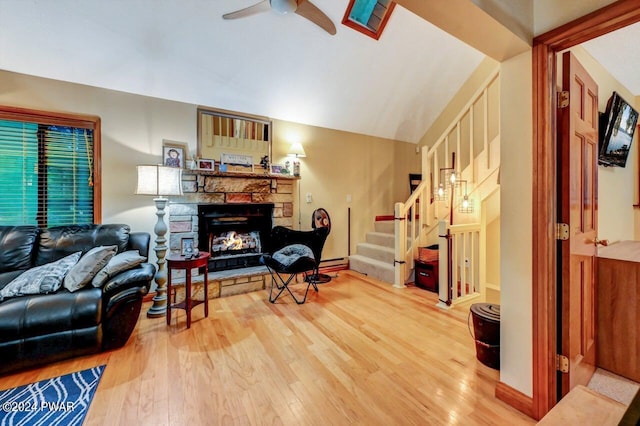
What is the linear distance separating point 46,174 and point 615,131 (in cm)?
537

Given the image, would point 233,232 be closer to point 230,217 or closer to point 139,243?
point 230,217

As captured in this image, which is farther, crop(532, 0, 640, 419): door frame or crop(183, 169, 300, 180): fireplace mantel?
crop(183, 169, 300, 180): fireplace mantel

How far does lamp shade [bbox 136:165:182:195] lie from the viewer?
2.47 m

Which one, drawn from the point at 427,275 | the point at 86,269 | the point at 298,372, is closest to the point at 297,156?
the point at 427,275

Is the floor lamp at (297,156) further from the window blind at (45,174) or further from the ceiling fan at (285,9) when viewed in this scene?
the window blind at (45,174)

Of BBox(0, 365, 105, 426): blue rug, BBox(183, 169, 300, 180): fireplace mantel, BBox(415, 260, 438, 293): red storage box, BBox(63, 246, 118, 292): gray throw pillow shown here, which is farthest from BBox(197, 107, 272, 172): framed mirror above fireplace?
BBox(415, 260, 438, 293): red storage box

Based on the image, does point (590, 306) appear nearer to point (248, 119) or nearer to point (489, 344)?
point (489, 344)

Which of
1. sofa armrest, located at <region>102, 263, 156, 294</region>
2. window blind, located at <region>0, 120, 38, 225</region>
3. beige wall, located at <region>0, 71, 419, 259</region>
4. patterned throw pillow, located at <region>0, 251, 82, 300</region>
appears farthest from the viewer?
beige wall, located at <region>0, 71, 419, 259</region>

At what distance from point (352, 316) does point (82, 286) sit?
2273mm

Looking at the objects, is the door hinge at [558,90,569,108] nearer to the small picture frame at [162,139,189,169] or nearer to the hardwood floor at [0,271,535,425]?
the hardwood floor at [0,271,535,425]

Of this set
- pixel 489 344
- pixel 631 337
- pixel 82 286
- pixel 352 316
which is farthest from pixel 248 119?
pixel 631 337

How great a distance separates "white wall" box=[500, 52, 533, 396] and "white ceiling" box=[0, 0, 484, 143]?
7.63 ft

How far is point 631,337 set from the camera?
1663 mm

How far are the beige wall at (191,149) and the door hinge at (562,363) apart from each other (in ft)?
10.4
